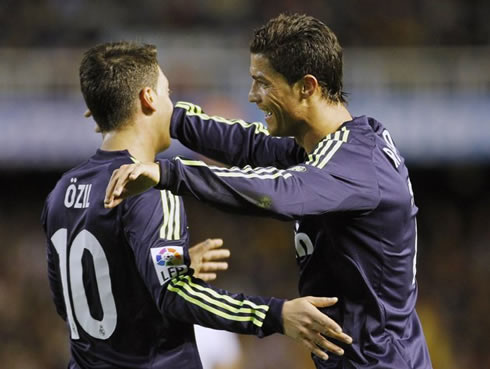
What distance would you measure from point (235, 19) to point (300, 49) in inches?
431

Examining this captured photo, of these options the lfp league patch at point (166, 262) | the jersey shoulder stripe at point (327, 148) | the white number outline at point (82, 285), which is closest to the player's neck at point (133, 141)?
the white number outline at point (82, 285)

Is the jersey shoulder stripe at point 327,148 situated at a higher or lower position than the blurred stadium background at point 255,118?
higher

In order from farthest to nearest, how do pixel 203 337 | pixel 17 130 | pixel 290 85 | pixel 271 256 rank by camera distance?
pixel 271 256, pixel 17 130, pixel 203 337, pixel 290 85

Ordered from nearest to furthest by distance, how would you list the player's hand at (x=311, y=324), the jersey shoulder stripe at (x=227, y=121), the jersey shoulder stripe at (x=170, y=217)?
the player's hand at (x=311, y=324), the jersey shoulder stripe at (x=170, y=217), the jersey shoulder stripe at (x=227, y=121)

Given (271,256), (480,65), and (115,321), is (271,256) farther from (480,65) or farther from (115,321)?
(115,321)

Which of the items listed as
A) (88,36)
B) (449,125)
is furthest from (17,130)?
(449,125)

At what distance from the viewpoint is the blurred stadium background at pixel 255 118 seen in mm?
12727

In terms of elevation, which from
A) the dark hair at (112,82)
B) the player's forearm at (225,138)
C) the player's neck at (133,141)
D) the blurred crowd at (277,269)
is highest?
the dark hair at (112,82)

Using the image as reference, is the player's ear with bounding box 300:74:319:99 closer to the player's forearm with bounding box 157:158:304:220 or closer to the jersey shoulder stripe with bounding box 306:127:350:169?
the jersey shoulder stripe with bounding box 306:127:350:169

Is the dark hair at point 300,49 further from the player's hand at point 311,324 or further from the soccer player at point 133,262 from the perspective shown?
the player's hand at point 311,324

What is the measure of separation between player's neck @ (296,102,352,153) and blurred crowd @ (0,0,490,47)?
34.1 feet

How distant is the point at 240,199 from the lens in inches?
137

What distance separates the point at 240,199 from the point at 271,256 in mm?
10493

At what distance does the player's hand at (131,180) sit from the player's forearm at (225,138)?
4.33 ft
